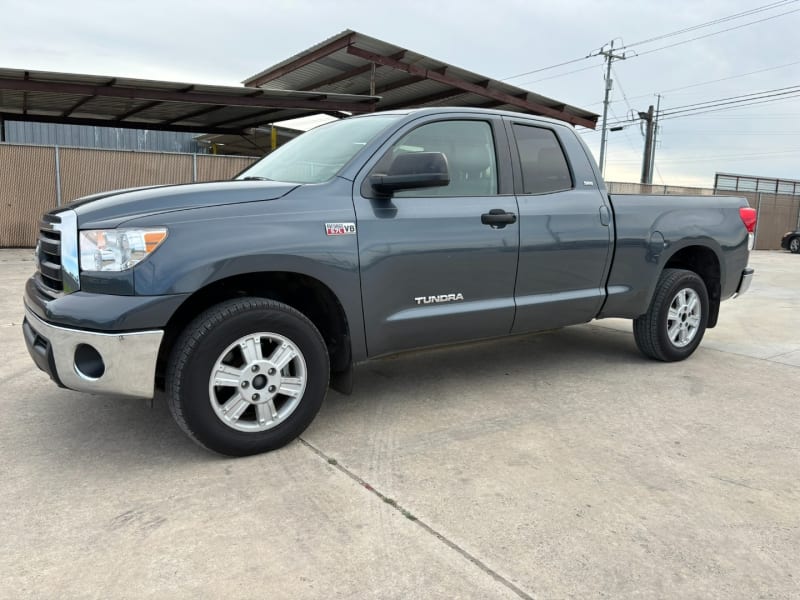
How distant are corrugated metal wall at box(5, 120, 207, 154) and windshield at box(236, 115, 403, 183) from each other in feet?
59.6

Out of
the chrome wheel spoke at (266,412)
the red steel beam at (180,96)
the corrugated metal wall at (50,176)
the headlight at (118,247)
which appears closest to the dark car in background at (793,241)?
the red steel beam at (180,96)

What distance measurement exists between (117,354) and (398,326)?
1.48 metres

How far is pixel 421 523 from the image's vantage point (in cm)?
256

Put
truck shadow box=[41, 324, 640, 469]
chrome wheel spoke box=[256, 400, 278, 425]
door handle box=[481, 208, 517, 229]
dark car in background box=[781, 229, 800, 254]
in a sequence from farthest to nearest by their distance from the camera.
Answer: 1. dark car in background box=[781, 229, 800, 254]
2. door handle box=[481, 208, 517, 229]
3. truck shadow box=[41, 324, 640, 469]
4. chrome wheel spoke box=[256, 400, 278, 425]

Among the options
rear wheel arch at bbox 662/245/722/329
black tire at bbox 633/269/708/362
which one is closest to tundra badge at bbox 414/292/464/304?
black tire at bbox 633/269/708/362

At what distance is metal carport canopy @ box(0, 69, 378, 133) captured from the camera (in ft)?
42.8

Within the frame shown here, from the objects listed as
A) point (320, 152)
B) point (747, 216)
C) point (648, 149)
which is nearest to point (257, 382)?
point (320, 152)

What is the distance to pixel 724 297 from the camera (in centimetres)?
545

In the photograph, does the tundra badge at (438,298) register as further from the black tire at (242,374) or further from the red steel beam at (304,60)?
the red steel beam at (304,60)

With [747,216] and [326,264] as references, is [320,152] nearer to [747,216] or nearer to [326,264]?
[326,264]

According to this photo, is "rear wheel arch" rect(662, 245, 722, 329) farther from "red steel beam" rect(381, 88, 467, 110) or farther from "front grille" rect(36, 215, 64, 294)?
"red steel beam" rect(381, 88, 467, 110)

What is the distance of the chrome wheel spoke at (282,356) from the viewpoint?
10.3 ft

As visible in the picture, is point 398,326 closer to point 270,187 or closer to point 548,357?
point 270,187

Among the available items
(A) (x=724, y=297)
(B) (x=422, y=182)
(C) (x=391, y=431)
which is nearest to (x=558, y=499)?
(C) (x=391, y=431)
